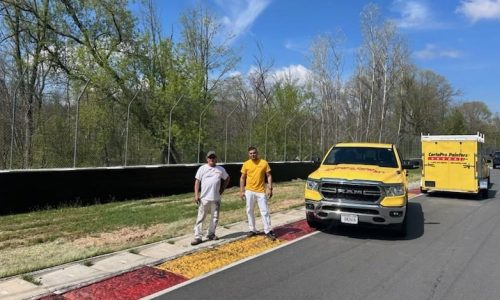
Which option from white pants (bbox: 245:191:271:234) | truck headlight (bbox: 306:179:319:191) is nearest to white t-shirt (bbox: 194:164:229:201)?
white pants (bbox: 245:191:271:234)

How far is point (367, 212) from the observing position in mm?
9352

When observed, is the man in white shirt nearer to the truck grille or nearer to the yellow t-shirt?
the yellow t-shirt

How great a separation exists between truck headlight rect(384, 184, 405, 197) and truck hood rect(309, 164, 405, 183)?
0.38ft

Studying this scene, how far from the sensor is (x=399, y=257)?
26.7 feet

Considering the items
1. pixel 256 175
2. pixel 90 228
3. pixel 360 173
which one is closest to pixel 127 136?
pixel 90 228

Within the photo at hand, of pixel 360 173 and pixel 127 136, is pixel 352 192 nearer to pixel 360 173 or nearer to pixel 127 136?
pixel 360 173

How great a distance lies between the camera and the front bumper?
9.30 m

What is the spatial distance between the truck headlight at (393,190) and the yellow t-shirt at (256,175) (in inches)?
94.2

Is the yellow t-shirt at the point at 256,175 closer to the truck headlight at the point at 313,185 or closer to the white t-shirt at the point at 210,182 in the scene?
the white t-shirt at the point at 210,182

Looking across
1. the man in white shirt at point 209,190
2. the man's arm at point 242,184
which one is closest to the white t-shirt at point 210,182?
the man in white shirt at point 209,190

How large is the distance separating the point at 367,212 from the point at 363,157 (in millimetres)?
2257

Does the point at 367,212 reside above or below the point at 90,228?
above

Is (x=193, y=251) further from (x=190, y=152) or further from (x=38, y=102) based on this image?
(x=190, y=152)

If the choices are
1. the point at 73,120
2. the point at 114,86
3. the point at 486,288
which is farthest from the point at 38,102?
Result: the point at 486,288
